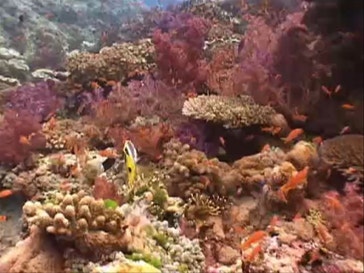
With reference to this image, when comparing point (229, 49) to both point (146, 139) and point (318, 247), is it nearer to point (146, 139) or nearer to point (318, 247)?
point (146, 139)

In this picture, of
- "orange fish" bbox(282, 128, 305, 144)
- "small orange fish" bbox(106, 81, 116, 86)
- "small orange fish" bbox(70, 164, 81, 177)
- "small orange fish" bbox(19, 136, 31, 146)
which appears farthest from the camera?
"small orange fish" bbox(106, 81, 116, 86)

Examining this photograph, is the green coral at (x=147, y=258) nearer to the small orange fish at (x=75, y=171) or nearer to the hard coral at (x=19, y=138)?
the small orange fish at (x=75, y=171)

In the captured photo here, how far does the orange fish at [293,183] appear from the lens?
472 cm

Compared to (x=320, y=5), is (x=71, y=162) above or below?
below

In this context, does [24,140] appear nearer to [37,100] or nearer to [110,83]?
[37,100]

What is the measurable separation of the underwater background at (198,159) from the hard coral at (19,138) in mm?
22

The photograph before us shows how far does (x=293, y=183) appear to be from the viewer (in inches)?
189

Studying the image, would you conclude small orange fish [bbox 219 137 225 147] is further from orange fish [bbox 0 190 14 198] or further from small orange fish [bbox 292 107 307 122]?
orange fish [bbox 0 190 14 198]

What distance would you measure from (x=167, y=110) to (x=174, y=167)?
2088mm

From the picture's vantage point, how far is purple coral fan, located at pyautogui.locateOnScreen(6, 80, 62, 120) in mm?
8823

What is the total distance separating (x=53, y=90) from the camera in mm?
10047

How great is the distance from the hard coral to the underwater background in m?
0.02

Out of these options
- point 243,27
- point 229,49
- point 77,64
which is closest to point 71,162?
point 77,64

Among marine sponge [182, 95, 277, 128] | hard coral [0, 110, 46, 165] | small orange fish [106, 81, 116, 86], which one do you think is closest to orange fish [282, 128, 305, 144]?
marine sponge [182, 95, 277, 128]
